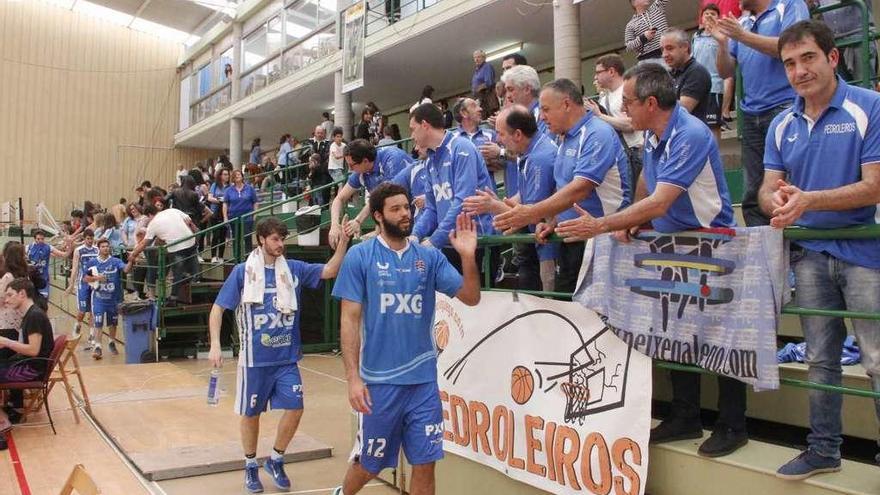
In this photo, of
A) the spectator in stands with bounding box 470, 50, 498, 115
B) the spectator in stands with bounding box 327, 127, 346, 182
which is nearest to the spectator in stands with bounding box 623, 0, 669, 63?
the spectator in stands with bounding box 470, 50, 498, 115

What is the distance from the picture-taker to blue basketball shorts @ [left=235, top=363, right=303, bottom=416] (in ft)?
16.7

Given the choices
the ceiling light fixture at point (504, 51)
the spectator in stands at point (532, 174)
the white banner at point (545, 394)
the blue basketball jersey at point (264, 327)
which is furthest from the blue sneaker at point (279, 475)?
the ceiling light fixture at point (504, 51)

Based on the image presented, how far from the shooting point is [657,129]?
329 cm

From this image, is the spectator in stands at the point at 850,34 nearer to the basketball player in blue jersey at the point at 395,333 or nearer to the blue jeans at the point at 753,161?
the blue jeans at the point at 753,161

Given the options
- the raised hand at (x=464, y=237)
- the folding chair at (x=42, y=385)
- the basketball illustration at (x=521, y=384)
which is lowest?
the folding chair at (x=42, y=385)

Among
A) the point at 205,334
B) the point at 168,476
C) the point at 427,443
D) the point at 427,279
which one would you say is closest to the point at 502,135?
the point at 427,279

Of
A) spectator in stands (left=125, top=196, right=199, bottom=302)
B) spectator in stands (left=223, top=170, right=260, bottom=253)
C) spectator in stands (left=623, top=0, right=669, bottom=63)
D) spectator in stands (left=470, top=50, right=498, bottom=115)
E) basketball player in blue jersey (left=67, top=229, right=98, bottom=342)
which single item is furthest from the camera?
spectator in stands (left=223, top=170, right=260, bottom=253)

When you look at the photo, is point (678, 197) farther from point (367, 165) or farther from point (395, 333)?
point (367, 165)

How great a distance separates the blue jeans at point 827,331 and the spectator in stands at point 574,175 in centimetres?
118

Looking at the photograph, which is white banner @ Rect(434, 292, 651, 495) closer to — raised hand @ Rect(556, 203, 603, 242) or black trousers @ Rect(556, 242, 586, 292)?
black trousers @ Rect(556, 242, 586, 292)

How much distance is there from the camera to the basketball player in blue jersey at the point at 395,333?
3.70m

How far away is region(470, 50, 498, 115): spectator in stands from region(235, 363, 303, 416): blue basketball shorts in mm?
6187

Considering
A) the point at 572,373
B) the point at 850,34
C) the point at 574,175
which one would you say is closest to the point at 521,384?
the point at 572,373

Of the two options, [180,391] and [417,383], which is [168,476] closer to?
[417,383]
